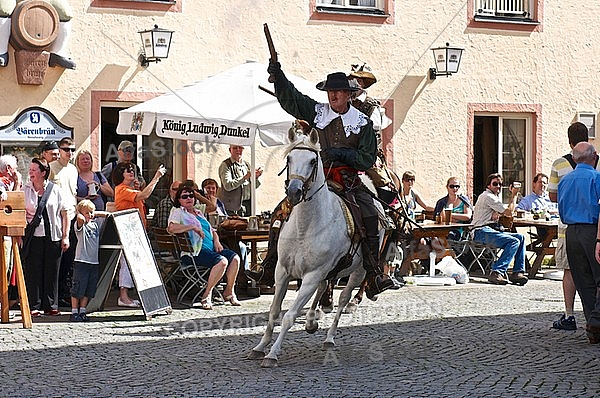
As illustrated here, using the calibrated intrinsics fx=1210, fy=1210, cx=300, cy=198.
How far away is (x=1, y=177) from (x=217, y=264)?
266 cm

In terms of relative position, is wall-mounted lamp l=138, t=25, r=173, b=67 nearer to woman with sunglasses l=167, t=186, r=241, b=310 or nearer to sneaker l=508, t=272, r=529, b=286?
woman with sunglasses l=167, t=186, r=241, b=310

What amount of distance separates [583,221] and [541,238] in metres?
7.33

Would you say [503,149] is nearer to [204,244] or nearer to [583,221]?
[204,244]

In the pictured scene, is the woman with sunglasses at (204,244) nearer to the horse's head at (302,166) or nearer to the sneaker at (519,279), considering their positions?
the horse's head at (302,166)

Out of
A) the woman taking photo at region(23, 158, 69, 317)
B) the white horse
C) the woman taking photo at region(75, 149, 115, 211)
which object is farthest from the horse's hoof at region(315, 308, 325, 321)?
the woman taking photo at region(75, 149, 115, 211)

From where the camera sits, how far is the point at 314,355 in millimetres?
10555

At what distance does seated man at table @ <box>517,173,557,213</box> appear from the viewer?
1919 centimetres

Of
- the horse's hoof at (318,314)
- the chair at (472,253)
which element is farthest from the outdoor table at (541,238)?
the horse's hoof at (318,314)

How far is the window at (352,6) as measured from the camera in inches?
768

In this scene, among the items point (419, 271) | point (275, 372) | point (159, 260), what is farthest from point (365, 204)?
point (419, 271)

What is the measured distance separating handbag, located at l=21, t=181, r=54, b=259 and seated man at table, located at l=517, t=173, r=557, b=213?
8.58m

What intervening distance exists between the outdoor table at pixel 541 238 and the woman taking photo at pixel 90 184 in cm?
641

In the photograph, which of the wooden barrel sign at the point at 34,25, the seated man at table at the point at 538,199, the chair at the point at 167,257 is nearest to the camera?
the chair at the point at 167,257

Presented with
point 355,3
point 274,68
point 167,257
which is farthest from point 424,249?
point 274,68
